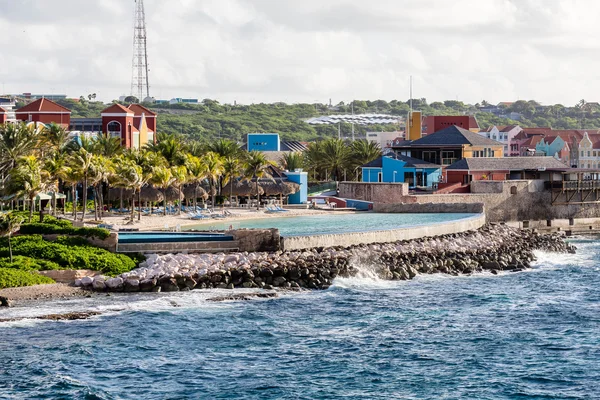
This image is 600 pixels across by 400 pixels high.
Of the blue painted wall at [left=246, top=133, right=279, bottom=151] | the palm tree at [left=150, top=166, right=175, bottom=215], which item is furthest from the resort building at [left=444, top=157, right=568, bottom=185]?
the blue painted wall at [left=246, top=133, right=279, bottom=151]

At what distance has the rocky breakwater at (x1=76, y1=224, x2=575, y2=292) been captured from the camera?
47625mm

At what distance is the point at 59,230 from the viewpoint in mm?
52125

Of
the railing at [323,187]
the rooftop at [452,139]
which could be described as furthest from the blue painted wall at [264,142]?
the railing at [323,187]

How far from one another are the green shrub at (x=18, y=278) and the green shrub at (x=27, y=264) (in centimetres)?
67

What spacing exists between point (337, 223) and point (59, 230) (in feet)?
69.6

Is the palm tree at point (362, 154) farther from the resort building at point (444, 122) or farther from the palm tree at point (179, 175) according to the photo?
the resort building at point (444, 122)

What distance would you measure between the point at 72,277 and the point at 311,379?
60.8ft

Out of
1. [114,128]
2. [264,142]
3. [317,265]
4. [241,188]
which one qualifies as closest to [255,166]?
[241,188]

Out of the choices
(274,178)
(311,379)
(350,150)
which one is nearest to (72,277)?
(311,379)

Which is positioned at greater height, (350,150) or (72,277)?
(350,150)

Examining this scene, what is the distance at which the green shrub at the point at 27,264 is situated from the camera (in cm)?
4725

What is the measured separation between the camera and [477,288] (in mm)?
51312

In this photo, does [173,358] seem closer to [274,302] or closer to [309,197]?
[274,302]

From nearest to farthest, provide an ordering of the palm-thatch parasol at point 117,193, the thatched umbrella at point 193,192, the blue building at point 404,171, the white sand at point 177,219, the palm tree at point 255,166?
the white sand at point 177,219 < the palm-thatch parasol at point 117,193 < the thatched umbrella at point 193,192 < the palm tree at point 255,166 < the blue building at point 404,171
